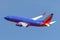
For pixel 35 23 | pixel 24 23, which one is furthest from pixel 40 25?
pixel 24 23

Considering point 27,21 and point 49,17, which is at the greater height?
point 49,17

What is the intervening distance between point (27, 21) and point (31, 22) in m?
1.41

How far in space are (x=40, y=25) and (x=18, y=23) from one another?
907cm

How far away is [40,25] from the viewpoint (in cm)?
6372

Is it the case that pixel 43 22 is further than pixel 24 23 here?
Yes

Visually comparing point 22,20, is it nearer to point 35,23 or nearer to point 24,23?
point 24,23

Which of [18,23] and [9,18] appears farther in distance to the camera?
[9,18]

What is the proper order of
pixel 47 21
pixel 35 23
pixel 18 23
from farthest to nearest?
pixel 47 21
pixel 35 23
pixel 18 23

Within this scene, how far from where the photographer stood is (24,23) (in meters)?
60.7

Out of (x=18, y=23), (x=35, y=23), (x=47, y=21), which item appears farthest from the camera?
(x=47, y=21)

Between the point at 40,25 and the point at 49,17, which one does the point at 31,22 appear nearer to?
the point at 40,25

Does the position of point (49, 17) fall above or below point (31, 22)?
above

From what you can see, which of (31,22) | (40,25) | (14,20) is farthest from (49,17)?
(14,20)

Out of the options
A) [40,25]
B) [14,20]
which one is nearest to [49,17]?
[40,25]
